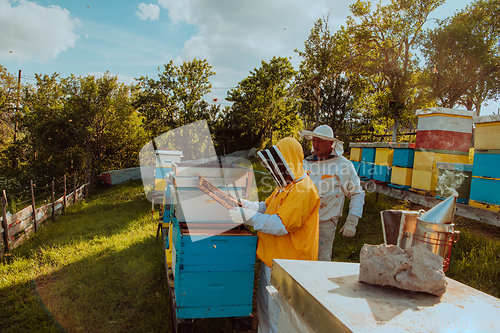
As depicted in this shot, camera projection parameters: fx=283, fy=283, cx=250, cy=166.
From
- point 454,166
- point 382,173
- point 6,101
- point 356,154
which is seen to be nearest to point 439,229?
point 454,166

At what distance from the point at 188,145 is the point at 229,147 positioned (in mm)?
2990

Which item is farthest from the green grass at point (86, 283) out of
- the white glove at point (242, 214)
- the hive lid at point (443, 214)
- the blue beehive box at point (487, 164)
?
the blue beehive box at point (487, 164)

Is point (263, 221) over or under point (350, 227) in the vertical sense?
over

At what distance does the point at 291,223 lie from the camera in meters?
1.98

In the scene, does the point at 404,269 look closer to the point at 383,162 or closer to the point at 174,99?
the point at 383,162

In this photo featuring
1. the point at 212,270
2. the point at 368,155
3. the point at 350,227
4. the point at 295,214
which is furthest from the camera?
the point at 368,155

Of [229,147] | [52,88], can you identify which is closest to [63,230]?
[229,147]

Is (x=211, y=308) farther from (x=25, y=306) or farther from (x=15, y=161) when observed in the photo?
(x=15, y=161)

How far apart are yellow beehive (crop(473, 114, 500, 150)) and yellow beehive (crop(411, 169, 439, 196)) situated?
0.92 m

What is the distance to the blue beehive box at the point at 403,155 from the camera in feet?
16.0

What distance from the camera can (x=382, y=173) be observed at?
5.58 metres

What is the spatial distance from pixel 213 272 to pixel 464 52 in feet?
41.7

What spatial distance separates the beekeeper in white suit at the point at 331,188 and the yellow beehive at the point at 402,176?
232cm

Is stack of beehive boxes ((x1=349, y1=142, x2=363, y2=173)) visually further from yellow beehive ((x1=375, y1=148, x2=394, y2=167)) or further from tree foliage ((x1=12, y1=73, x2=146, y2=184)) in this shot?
tree foliage ((x1=12, y1=73, x2=146, y2=184))
